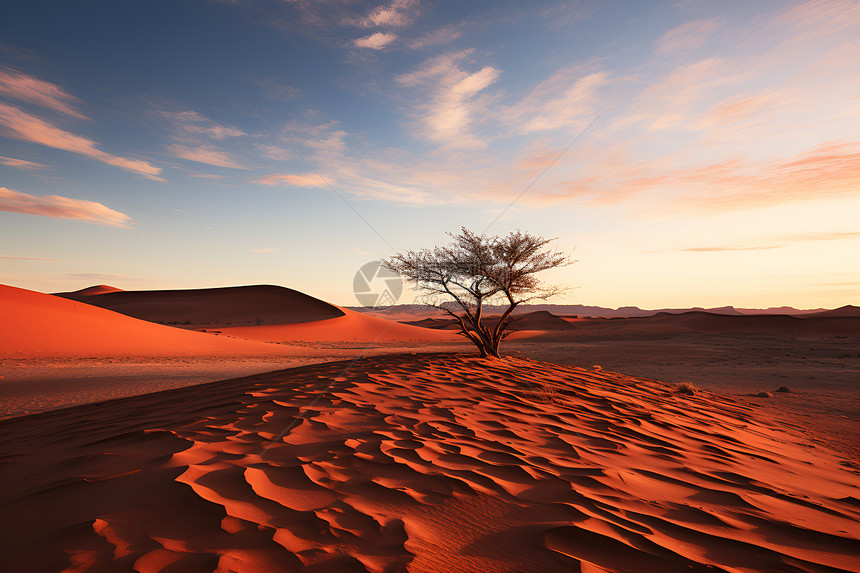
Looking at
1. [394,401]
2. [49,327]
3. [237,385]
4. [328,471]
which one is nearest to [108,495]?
[328,471]

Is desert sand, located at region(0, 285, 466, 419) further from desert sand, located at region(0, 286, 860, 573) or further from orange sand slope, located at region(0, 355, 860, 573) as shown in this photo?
orange sand slope, located at region(0, 355, 860, 573)

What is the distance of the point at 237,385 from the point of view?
23.7ft

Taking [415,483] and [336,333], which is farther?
[336,333]

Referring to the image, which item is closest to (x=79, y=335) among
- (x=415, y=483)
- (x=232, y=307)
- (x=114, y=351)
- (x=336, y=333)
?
(x=114, y=351)

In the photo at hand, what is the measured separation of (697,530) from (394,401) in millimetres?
3897

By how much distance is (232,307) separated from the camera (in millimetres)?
57625

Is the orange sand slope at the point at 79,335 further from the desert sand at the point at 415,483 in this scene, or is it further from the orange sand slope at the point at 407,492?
the orange sand slope at the point at 407,492

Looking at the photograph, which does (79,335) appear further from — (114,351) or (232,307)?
(232,307)

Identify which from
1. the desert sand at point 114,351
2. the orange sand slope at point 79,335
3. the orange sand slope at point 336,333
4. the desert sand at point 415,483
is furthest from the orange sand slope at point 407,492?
the orange sand slope at point 336,333

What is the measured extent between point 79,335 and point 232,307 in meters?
39.4

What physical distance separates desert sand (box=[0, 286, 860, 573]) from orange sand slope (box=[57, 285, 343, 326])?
47521 mm

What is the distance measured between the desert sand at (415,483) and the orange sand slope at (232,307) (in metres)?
47.5

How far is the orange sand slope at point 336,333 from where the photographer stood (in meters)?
35.9

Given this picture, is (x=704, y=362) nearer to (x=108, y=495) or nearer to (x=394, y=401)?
(x=394, y=401)
